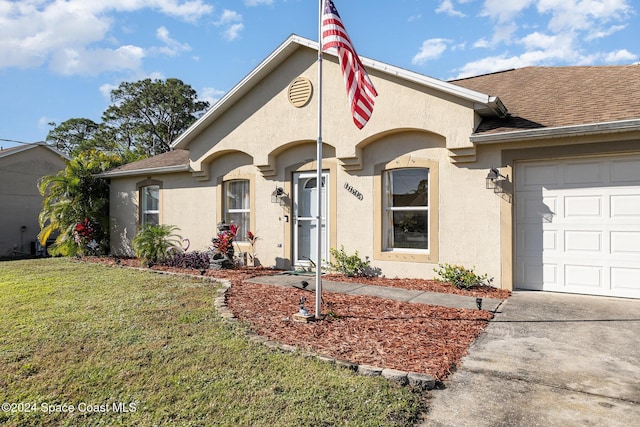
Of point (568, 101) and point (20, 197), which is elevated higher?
point (568, 101)

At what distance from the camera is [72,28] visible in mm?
16047

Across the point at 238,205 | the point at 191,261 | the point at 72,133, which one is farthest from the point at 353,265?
the point at 72,133

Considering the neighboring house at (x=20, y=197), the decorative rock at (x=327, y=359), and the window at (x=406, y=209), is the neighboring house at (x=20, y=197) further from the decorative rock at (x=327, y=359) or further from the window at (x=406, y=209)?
the decorative rock at (x=327, y=359)

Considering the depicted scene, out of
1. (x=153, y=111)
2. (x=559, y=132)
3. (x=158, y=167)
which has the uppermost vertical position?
(x=153, y=111)

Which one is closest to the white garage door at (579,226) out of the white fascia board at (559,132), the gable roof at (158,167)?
the white fascia board at (559,132)

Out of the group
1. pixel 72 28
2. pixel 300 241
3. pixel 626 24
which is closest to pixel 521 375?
pixel 300 241

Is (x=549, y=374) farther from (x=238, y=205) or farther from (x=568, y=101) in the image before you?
(x=238, y=205)

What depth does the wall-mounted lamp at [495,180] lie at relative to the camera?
7.10 metres

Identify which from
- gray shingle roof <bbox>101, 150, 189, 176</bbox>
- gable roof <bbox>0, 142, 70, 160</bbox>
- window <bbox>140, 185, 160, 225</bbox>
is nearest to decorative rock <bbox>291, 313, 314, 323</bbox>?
gray shingle roof <bbox>101, 150, 189, 176</bbox>

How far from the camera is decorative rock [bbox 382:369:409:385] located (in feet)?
11.2

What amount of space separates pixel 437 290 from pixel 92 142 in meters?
42.0

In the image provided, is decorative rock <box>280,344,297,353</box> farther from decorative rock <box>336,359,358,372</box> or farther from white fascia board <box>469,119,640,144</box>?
white fascia board <box>469,119,640,144</box>

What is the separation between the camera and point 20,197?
56.0ft

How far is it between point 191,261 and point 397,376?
809 cm
